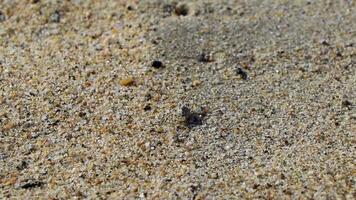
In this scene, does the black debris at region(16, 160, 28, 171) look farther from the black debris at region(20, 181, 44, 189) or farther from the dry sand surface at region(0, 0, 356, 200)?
the black debris at region(20, 181, 44, 189)

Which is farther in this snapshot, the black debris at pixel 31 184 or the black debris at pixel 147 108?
the black debris at pixel 147 108

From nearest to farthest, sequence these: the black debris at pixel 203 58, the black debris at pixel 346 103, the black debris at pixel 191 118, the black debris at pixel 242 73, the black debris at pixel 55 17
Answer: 1. the black debris at pixel 191 118
2. the black debris at pixel 346 103
3. the black debris at pixel 242 73
4. the black debris at pixel 203 58
5. the black debris at pixel 55 17

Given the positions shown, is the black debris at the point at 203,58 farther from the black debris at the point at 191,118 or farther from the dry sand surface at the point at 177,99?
the black debris at the point at 191,118

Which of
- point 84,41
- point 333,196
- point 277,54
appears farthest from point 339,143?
point 84,41

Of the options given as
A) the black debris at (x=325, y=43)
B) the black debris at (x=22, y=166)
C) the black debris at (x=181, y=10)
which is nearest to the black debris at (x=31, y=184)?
the black debris at (x=22, y=166)

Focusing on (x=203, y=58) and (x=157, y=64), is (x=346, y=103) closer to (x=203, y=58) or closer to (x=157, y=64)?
(x=203, y=58)

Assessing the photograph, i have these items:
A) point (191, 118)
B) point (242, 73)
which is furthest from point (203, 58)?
point (191, 118)

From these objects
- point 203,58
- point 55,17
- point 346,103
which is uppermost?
point 55,17
